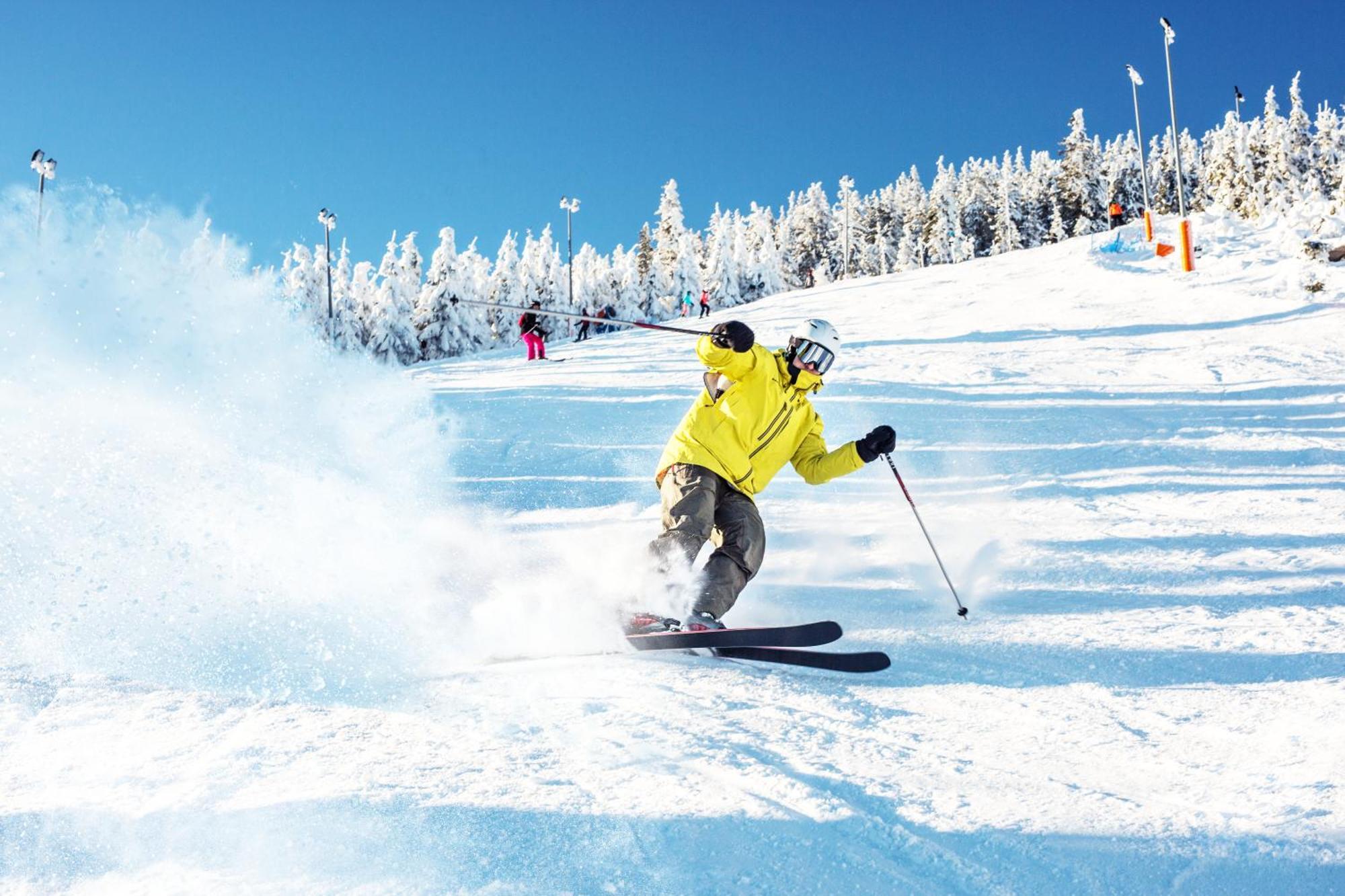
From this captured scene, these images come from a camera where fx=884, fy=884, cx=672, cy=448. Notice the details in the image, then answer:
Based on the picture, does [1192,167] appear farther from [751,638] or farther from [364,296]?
[751,638]

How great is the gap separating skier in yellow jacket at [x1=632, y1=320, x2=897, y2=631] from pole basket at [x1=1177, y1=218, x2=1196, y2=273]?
1505 centimetres

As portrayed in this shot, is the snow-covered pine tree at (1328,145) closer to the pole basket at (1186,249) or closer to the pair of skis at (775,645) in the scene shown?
the pole basket at (1186,249)

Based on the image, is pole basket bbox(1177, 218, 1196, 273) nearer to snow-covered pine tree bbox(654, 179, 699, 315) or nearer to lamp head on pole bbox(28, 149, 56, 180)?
lamp head on pole bbox(28, 149, 56, 180)

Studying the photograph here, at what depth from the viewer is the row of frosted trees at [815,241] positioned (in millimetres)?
48531

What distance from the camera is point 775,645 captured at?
12.5ft

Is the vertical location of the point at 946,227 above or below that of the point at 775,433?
above

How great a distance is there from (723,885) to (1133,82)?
33.1 meters

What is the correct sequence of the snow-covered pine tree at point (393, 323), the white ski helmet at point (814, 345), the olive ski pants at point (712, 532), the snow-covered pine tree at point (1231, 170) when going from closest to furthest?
the olive ski pants at point (712, 532) → the white ski helmet at point (814, 345) → the snow-covered pine tree at point (393, 323) → the snow-covered pine tree at point (1231, 170)

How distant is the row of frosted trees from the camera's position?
159ft

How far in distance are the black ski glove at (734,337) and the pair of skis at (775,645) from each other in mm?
1498

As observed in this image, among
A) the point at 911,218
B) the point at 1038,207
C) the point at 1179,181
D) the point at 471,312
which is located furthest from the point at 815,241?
the point at 1179,181

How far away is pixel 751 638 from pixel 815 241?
296ft

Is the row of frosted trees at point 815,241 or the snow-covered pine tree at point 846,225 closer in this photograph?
the row of frosted trees at point 815,241

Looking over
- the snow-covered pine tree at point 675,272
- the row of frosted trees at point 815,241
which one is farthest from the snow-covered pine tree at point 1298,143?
the snow-covered pine tree at point 675,272
